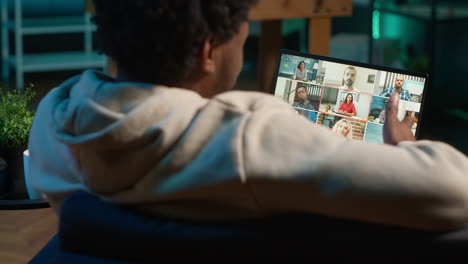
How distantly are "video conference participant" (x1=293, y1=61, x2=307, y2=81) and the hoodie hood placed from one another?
61cm

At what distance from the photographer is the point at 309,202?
2.36 ft

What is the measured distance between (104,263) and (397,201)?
359mm

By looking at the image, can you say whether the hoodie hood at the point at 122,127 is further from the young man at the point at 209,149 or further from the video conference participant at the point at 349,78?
the video conference participant at the point at 349,78

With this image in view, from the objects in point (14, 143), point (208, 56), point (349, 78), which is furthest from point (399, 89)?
point (14, 143)

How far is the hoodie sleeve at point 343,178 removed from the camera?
70cm

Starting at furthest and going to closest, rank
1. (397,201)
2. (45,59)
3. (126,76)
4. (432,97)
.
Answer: (45,59) < (432,97) < (126,76) < (397,201)

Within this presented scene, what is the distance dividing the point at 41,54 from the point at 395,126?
5.05 metres

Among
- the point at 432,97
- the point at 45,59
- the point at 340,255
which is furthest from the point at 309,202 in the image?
the point at 45,59

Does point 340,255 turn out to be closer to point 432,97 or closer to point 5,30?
point 432,97

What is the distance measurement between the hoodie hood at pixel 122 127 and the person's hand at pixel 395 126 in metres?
0.44

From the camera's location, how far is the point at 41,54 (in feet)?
18.8

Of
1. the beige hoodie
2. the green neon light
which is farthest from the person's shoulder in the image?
the green neon light

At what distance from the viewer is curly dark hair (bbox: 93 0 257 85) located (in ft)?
2.49

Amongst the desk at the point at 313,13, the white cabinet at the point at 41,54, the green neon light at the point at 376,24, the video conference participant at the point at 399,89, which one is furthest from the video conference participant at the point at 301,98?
the white cabinet at the point at 41,54
